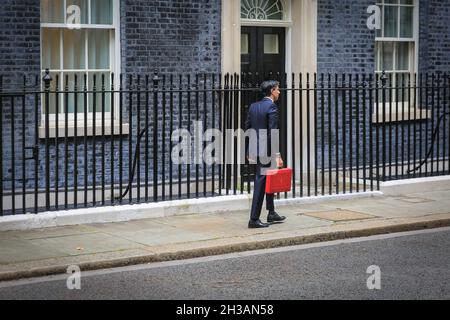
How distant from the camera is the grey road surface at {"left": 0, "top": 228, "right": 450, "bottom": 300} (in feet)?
28.2

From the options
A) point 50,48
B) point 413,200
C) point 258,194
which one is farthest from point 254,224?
point 50,48

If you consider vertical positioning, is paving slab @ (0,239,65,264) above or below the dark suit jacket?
below

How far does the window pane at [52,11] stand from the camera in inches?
525

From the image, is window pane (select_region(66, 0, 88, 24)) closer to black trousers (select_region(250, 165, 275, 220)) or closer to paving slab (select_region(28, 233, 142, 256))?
black trousers (select_region(250, 165, 275, 220))

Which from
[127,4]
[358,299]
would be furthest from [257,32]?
[358,299]

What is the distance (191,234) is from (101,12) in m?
4.16

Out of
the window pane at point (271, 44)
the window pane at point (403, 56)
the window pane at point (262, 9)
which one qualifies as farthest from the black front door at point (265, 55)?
the window pane at point (403, 56)

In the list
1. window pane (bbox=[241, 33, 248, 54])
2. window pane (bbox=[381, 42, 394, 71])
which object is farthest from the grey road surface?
window pane (bbox=[381, 42, 394, 71])

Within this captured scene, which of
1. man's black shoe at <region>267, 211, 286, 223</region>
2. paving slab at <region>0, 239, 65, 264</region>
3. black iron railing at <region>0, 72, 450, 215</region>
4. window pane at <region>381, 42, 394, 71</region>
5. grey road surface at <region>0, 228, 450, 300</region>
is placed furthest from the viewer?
window pane at <region>381, 42, 394, 71</region>

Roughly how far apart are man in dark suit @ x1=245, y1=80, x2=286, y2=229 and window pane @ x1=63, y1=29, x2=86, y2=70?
10.2ft

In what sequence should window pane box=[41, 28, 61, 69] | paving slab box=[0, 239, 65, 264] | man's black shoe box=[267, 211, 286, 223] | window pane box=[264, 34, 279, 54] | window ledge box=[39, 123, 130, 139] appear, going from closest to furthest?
paving slab box=[0, 239, 65, 264] → man's black shoe box=[267, 211, 286, 223] → window ledge box=[39, 123, 130, 139] → window pane box=[41, 28, 61, 69] → window pane box=[264, 34, 279, 54]

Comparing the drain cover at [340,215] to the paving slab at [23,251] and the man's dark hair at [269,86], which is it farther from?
the paving slab at [23,251]

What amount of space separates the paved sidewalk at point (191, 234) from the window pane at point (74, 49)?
2812mm

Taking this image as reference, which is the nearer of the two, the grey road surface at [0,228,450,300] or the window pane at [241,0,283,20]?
the grey road surface at [0,228,450,300]
